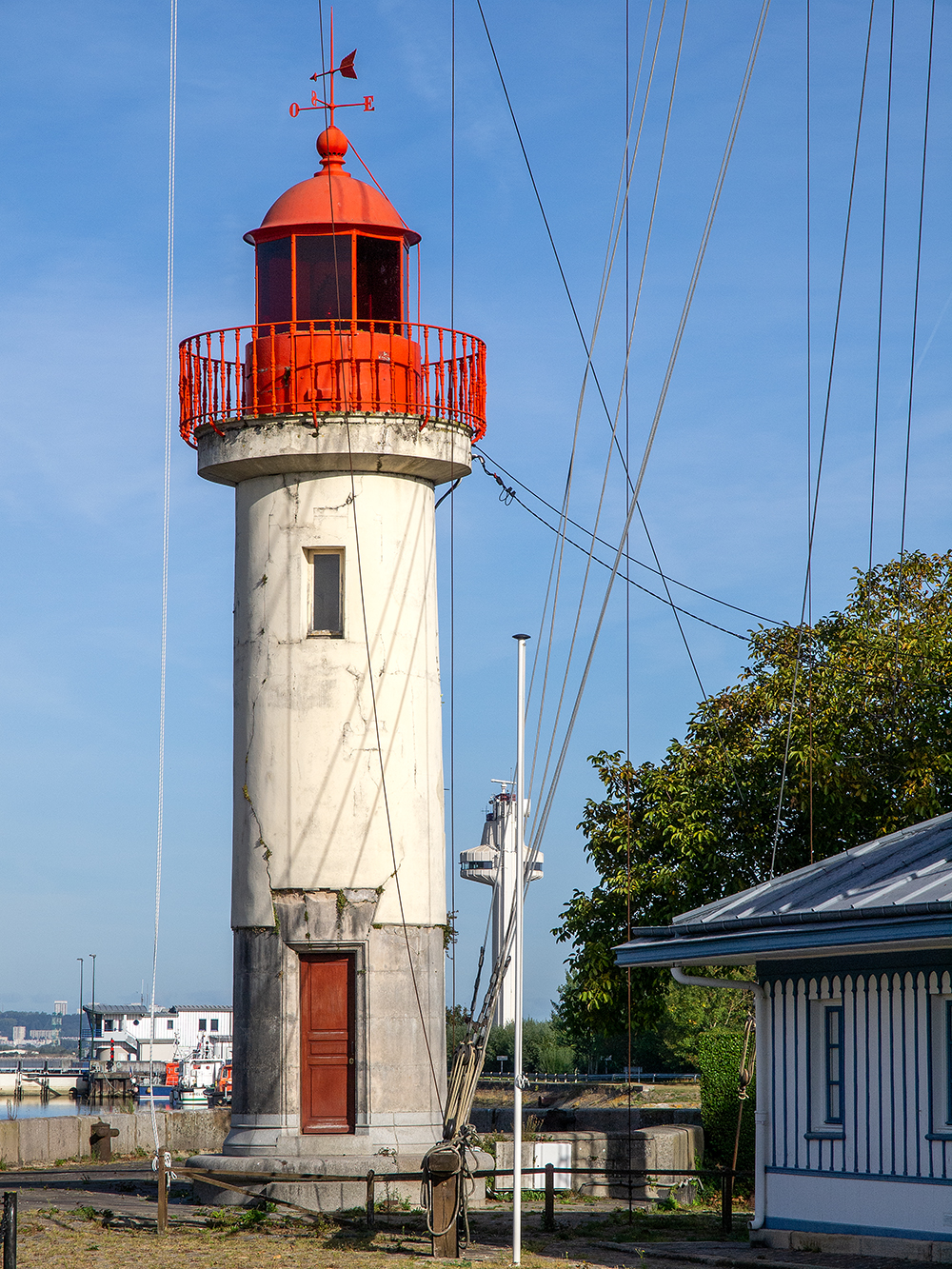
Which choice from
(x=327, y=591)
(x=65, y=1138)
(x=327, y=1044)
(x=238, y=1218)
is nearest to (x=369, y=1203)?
(x=238, y=1218)

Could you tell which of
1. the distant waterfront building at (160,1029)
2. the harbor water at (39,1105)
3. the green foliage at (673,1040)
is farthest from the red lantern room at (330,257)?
the distant waterfront building at (160,1029)

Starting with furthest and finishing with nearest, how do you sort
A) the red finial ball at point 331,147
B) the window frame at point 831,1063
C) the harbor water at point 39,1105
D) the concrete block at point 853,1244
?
the harbor water at point 39,1105, the red finial ball at point 331,147, the window frame at point 831,1063, the concrete block at point 853,1244

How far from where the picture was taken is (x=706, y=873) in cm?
2503

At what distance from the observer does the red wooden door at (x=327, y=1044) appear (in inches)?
794

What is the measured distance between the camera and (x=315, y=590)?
21.3 metres

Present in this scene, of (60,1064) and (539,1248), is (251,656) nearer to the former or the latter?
(539,1248)

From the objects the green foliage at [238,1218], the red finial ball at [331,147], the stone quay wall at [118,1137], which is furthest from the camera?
the stone quay wall at [118,1137]

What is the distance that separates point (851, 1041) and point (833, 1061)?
455mm

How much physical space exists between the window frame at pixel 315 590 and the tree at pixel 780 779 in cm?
621

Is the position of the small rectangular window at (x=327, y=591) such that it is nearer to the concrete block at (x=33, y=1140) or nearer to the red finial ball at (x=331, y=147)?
the red finial ball at (x=331, y=147)

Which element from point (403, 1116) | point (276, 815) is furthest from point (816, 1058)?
point (276, 815)

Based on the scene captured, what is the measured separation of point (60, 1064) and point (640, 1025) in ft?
545

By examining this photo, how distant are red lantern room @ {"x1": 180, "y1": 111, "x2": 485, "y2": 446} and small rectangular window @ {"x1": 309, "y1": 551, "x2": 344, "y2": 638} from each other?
5.91 feet

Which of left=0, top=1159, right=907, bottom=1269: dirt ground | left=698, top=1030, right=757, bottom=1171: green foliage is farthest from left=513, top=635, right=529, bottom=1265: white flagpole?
left=698, top=1030, right=757, bottom=1171: green foliage
